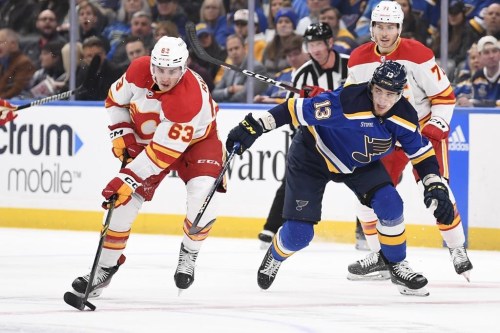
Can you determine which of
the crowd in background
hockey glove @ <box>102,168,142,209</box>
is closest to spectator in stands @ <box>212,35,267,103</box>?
the crowd in background

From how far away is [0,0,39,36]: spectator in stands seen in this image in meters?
10.3

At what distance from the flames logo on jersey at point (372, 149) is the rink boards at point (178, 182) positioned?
2.50 metres

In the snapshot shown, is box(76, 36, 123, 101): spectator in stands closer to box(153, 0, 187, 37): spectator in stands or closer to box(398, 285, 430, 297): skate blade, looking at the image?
box(153, 0, 187, 37): spectator in stands

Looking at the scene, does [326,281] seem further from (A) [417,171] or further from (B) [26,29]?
(B) [26,29]

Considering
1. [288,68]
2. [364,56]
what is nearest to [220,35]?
[288,68]

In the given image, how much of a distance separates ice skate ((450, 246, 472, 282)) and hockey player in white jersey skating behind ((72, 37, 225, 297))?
4.23ft

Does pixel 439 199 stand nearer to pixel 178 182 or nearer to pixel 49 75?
pixel 178 182

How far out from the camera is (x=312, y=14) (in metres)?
9.26

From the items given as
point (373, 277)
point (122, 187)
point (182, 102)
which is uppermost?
point (182, 102)

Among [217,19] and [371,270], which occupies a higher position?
[217,19]

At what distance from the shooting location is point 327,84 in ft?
27.6

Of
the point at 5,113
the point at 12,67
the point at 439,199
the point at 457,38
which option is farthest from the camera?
the point at 12,67

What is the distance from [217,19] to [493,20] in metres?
2.08

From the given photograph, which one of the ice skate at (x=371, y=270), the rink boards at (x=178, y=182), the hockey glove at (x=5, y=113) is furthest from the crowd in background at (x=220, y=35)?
the ice skate at (x=371, y=270)
